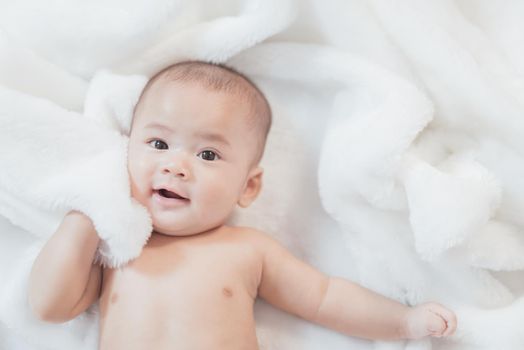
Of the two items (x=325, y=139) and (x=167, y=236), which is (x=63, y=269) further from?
(x=325, y=139)

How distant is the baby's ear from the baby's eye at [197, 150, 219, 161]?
A: 9cm

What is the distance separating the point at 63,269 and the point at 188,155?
271 mm

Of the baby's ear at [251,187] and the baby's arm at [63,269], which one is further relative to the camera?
the baby's ear at [251,187]

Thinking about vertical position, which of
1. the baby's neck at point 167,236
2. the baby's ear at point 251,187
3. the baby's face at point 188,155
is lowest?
the baby's neck at point 167,236

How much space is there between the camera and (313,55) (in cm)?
141

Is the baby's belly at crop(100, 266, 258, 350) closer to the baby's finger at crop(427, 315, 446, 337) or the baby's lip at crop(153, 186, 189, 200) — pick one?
the baby's lip at crop(153, 186, 189, 200)

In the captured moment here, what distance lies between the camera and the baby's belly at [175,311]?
1180 millimetres

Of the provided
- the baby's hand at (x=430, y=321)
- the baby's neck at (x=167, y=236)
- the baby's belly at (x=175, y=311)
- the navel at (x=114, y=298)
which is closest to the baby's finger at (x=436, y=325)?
the baby's hand at (x=430, y=321)

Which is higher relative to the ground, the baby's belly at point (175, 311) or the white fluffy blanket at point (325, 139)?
the white fluffy blanket at point (325, 139)

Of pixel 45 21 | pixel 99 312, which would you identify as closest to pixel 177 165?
pixel 99 312

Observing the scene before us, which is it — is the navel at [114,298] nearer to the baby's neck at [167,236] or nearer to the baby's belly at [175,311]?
the baby's belly at [175,311]

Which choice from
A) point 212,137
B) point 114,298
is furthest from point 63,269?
point 212,137

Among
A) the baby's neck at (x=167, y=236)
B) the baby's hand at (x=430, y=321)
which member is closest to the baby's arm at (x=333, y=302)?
the baby's hand at (x=430, y=321)

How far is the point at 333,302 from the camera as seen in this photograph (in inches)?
50.6
